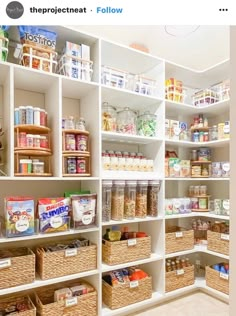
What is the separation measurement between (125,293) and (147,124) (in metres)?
1.33

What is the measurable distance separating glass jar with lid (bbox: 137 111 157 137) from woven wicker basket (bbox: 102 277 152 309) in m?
1.18

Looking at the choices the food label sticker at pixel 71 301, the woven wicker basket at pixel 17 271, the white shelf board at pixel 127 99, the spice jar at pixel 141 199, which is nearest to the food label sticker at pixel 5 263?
the woven wicker basket at pixel 17 271

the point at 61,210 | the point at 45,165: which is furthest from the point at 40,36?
the point at 61,210

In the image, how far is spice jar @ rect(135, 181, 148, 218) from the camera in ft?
6.86

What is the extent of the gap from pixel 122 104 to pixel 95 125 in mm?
526

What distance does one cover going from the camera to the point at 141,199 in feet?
6.90

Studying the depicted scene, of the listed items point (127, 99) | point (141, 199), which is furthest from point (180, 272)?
point (127, 99)

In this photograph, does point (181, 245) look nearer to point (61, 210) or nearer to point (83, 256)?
point (83, 256)

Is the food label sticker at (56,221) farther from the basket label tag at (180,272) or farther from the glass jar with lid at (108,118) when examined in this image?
the basket label tag at (180,272)

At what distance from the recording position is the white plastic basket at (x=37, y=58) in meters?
1.65

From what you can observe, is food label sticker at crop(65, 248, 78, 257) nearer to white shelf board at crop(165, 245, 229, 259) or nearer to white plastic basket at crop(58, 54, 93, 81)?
white shelf board at crop(165, 245, 229, 259)

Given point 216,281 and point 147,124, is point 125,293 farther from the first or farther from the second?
point 147,124

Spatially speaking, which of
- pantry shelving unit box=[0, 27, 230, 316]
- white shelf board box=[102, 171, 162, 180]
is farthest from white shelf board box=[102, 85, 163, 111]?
white shelf board box=[102, 171, 162, 180]

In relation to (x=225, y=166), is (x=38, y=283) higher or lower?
lower
